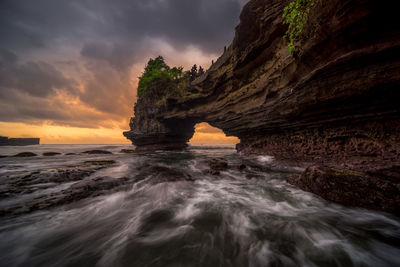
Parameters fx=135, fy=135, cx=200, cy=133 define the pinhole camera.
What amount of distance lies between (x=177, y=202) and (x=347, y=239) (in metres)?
3.29

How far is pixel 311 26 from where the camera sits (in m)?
5.21

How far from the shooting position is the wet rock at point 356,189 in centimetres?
266

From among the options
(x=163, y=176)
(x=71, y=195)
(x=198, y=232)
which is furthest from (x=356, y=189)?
(x=71, y=195)

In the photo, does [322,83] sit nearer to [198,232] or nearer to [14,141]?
[198,232]

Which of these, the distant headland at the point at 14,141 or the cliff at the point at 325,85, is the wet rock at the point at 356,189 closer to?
the cliff at the point at 325,85

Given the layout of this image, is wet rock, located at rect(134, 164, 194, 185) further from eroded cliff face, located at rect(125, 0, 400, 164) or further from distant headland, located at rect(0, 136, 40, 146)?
distant headland, located at rect(0, 136, 40, 146)

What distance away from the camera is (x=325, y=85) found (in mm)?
5480

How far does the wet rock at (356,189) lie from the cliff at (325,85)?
5.25ft

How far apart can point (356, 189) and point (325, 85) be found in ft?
14.2

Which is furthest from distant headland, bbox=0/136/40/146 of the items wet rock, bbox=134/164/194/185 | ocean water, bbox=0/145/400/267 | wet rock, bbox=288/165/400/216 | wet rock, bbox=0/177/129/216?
wet rock, bbox=288/165/400/216

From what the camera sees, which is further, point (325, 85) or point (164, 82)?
point (164, 82)

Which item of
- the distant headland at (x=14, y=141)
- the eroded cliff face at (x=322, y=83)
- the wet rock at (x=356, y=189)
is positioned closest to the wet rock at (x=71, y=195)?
the wet rock at (x=356, y=189)

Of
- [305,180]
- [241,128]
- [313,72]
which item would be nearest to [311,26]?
[313,72]

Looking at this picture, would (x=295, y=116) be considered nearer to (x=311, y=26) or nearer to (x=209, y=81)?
(x=311, y=26)
